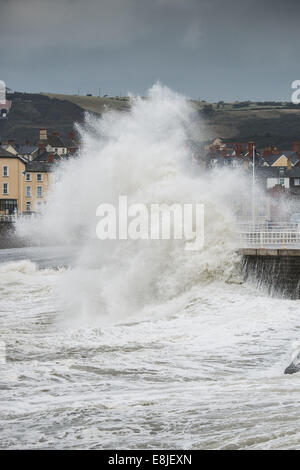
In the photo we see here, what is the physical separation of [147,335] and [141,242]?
809 cm

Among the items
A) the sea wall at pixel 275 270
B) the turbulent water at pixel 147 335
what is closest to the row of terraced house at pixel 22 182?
the turbulent water at pixel 147 335

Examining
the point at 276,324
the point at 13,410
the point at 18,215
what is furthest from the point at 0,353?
the point at 18,215

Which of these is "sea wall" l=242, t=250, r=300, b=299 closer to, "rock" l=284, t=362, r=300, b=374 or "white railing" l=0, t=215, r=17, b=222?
"rock" l=284, t=362, r=300, b=374

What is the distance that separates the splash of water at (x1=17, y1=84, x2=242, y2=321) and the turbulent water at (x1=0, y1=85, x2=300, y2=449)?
5 cm

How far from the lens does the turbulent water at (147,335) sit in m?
11.6

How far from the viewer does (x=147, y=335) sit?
1853 centimetres

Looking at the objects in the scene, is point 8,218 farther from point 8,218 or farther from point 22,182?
point 22,182

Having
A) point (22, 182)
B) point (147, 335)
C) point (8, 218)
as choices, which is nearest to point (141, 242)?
point (147, 335)

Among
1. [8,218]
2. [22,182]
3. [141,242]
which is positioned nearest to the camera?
[141,242]

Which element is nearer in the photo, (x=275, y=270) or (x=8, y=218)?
(x=275, y=270)

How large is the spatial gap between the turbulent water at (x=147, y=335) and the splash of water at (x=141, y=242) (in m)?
0.05

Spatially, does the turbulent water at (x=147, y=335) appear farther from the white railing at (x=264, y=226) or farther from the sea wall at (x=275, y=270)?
the white railing at (x=264, y=226)

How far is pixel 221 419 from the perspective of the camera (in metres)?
11.8

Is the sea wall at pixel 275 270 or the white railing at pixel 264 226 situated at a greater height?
the white railing at pixel 264 226
